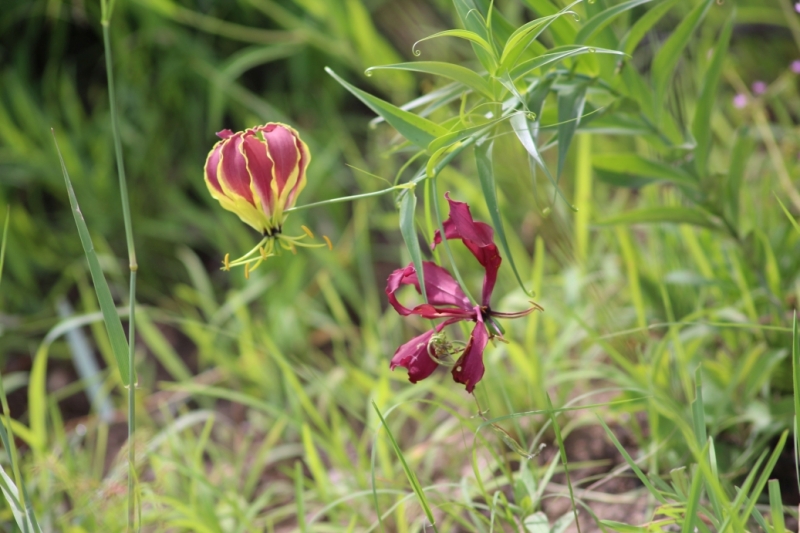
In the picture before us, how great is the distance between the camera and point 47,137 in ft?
6.31

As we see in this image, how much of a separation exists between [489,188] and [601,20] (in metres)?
0.22

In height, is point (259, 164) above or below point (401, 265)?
above

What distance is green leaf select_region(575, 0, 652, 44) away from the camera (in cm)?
66

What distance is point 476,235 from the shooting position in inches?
25.5

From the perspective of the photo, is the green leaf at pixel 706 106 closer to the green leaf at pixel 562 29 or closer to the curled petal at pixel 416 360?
the green leaf at pixel 562 29

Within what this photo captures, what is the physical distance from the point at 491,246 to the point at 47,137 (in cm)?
168

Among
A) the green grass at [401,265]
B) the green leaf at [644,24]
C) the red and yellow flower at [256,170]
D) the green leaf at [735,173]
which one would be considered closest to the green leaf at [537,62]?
the green grass at [401,265]

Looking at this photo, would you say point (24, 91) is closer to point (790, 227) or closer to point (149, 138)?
point (149, 138)

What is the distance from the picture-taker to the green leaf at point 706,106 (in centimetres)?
85

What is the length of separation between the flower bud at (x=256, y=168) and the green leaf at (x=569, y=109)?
0.26m

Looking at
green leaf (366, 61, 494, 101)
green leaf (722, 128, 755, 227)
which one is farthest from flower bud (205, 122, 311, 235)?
green leaf (722, 128, 755, 227)

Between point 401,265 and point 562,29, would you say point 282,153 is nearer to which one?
point 562,29

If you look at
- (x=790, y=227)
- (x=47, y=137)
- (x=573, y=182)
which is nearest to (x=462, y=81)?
(x=790, y=227)

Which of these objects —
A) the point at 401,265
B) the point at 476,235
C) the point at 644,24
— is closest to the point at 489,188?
the point at 476,235
